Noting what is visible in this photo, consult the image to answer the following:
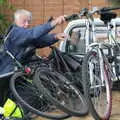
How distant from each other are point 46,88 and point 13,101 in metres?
0.69

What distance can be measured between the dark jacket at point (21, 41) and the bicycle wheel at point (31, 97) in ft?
1.35

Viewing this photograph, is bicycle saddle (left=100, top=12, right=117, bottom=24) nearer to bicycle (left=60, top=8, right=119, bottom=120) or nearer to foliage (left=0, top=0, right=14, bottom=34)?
bicycle (left=60, top=8, right=119, bottom=120)

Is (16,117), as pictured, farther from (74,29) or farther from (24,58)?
(74,29)

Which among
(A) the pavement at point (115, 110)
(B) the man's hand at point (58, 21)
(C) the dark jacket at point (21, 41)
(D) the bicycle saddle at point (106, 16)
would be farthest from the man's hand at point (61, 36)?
(A) the pavement at point (115, 110)

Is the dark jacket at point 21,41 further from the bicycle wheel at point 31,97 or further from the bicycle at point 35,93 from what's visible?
the bicycle wheel at point 31,97

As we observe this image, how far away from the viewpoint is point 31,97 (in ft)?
23.2

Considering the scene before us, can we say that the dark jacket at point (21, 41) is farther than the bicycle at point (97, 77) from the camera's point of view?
Yes

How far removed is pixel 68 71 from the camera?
7.39 meters

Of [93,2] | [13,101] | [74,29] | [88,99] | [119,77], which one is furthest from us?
[93,2]

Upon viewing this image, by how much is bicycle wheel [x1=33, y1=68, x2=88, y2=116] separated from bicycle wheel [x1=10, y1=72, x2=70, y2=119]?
0.47ft

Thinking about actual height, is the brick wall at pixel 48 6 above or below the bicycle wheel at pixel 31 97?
above

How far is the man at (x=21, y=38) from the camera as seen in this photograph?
23.2 feet

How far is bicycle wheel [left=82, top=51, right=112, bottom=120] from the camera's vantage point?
6902mm

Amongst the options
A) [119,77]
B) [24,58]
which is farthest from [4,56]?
[119,77]
